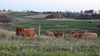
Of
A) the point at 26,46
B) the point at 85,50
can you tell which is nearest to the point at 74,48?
the point at 85,50

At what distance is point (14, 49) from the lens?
9117mm

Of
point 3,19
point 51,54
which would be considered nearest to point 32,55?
point 51,54

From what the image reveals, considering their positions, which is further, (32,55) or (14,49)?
(14,49)

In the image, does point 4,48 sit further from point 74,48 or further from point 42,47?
point 74,48

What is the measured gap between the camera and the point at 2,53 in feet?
28.1

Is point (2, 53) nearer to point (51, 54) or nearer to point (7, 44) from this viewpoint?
point (7, 44)

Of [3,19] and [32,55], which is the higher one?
[32,55]

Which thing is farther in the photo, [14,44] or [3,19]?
[3,19]

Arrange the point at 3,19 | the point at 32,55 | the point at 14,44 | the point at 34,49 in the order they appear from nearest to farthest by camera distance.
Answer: the point at 32,55 → the point at 34,49 → the point at 14,44 → the point at 3,19

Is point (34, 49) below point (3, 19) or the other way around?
the other way around

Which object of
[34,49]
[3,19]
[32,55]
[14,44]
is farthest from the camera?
[3,19]

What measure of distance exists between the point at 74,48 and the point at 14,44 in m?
2.27

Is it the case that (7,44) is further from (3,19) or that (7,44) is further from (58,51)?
(3,19)

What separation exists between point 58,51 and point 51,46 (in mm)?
695
